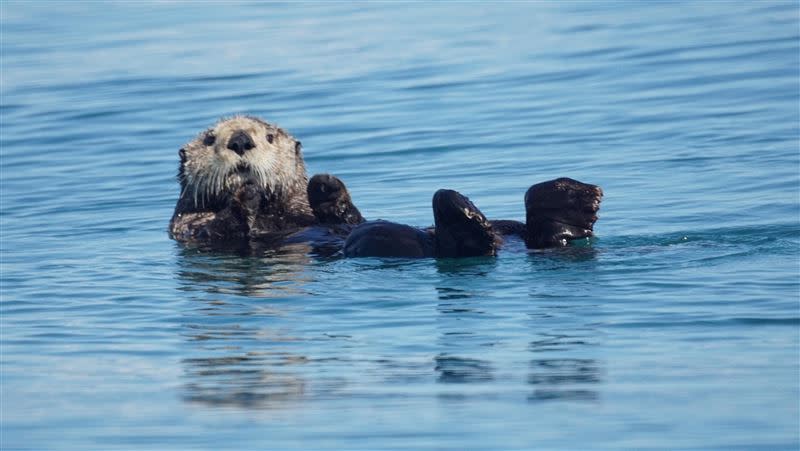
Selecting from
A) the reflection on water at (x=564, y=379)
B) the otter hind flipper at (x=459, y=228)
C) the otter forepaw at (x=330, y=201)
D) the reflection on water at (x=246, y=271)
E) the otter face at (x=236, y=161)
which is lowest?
the reflection on water at (x=564, y=379)

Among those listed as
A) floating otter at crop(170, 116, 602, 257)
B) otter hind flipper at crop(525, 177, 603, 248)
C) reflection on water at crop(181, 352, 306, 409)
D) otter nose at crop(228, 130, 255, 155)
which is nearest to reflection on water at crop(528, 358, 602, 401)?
reflection on water at crop(181, 352, 306, 409)

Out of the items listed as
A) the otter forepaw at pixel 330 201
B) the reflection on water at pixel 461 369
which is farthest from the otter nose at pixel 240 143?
the reflection on water at pixel 461 369

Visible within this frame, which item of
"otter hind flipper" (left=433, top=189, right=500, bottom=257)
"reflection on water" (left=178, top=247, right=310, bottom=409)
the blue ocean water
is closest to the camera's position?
the blue ocean water

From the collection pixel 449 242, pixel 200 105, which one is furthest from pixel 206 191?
pixel 200 105

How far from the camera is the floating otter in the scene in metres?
6.51

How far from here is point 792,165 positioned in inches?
370

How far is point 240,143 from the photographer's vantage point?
745 cm

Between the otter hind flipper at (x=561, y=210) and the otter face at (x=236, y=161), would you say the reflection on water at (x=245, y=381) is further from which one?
the otter face at (x=236, y=161)

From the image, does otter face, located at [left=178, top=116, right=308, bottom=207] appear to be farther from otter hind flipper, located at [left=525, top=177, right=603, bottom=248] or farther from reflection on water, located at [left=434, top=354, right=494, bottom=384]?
reflection on water, located at [left=434, top=354, right=494, bottom=384]

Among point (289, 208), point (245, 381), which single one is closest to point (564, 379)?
point (245, 381)

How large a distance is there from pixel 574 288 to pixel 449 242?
659 mm

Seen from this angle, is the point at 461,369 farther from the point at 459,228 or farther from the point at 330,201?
the point at 330,201

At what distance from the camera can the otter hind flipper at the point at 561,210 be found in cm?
660

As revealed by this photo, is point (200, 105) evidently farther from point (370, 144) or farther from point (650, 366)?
point (650, 366)
